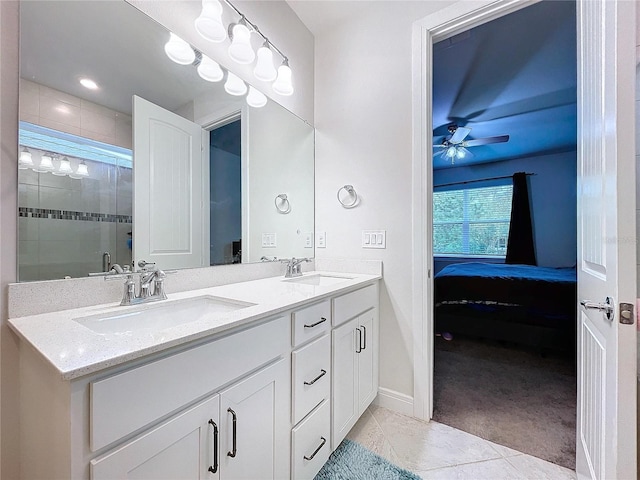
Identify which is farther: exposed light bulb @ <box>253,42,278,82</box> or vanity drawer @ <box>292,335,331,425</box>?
exposed light bulb @ <box>253,42,278,82</box>

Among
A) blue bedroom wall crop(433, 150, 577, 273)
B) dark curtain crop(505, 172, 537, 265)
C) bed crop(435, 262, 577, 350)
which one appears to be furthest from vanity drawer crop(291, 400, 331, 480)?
blue bedroom wall crop(433, 150, 577, 273)

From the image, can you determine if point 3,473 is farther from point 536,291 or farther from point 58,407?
point 536,291

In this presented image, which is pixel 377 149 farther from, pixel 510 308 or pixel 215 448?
pixel 510 308

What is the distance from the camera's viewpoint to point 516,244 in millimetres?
4633

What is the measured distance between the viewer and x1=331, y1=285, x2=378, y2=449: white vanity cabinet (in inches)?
52.9

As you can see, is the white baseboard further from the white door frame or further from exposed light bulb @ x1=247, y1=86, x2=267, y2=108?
exposed light bulb @ x1=247, y1=86, x2=267, y2=108

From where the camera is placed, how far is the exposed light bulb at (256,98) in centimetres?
165

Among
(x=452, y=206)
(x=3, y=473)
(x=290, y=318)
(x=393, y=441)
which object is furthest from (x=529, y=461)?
(x=452, y=206)

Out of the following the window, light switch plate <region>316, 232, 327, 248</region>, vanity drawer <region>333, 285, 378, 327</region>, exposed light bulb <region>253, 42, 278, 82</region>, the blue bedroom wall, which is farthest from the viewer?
the window

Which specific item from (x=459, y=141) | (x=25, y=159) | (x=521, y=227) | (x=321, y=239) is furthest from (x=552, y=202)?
(x=25, y=159)

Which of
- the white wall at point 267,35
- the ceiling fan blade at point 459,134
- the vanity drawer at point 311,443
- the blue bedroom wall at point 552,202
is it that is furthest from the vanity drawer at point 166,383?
the blue bedroom wall at point 552,202

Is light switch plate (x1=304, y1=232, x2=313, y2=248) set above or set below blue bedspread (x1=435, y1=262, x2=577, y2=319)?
above

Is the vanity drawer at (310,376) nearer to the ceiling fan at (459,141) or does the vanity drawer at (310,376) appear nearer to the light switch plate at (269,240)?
the light switch plate at (269,240)

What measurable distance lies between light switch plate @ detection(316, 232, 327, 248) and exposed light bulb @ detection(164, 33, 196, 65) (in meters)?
1.25
